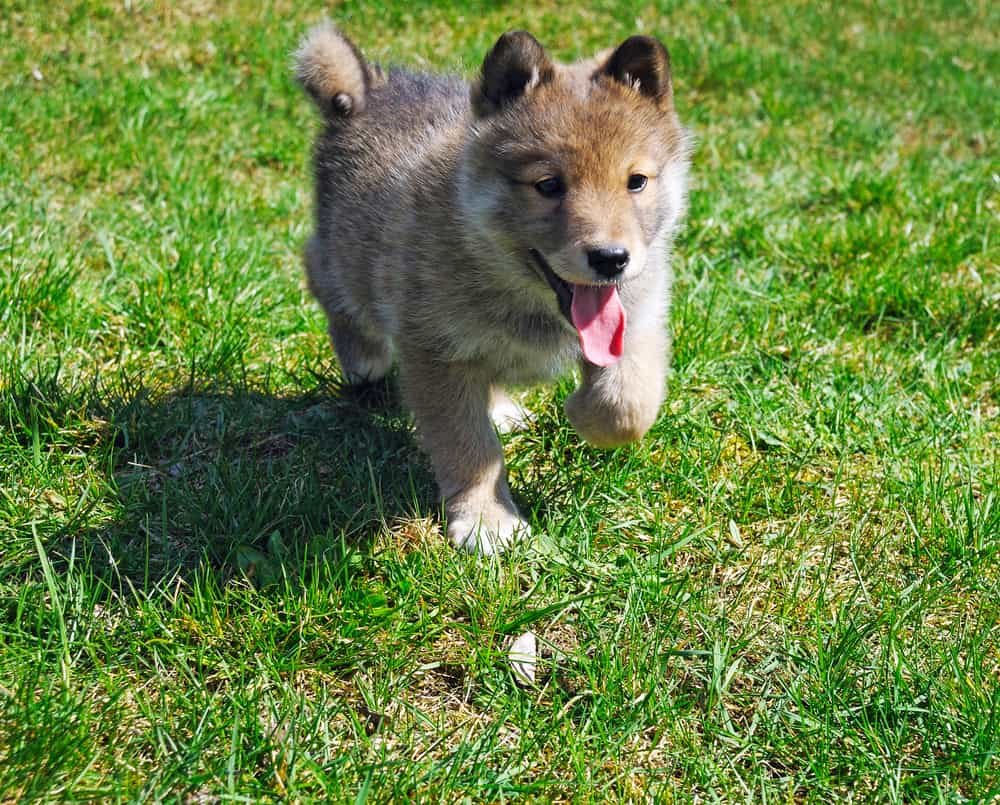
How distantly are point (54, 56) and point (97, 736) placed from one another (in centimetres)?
525

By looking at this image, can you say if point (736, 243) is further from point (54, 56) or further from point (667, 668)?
point (54, 56)

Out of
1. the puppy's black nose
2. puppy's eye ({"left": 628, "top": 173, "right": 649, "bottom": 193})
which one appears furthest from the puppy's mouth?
puppy's eye ({"left": 628, "top": 173, "right": 649, "bottom": 193})

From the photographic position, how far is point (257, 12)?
7.18m

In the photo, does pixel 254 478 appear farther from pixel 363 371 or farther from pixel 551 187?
pixel 551 187

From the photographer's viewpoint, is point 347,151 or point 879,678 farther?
point 347,151

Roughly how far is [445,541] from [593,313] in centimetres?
83

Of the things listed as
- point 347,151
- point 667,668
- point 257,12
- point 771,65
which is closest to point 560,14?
point 771,65

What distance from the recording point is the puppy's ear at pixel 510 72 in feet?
10.0

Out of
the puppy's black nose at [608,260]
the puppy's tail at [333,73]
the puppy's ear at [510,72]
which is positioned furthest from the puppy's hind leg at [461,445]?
the puppy's tail at [333,73]

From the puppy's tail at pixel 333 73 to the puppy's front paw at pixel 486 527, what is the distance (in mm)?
1716

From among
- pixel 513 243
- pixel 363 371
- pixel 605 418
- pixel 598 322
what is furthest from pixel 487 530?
pixel 363 371

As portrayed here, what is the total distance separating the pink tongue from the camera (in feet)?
9.86

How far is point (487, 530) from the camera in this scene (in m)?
3.21

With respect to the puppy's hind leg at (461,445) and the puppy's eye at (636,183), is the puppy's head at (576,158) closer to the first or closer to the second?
the puppy's eye at (636,183)
